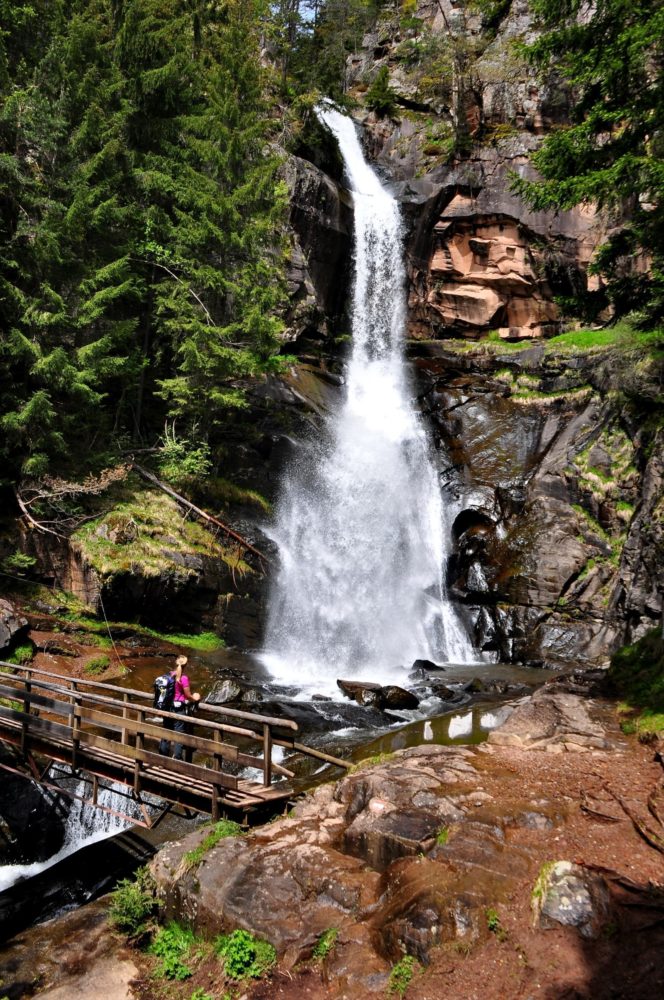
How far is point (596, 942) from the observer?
14.2ft

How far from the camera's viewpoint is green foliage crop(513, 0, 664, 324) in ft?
30.5

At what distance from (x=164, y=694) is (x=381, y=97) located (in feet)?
129

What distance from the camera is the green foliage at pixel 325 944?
4945mm

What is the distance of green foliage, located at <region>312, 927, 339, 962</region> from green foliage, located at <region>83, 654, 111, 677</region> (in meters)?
10.2

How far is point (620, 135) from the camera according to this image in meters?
10.1

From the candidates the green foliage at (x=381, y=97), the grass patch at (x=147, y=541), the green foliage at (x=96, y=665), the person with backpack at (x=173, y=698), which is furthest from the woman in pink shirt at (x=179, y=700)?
the green foliage at (x=381, y=97)

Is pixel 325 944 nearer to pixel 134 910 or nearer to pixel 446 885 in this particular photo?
pixel 446 885

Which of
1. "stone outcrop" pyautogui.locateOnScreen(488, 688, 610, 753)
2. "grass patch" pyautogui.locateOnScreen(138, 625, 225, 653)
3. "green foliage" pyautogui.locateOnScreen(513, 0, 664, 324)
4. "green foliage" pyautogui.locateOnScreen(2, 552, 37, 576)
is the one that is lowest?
"grass patch" pyautogui.locateOnScreen(138, 625, 225, 653)

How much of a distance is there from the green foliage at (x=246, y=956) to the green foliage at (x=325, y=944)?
1.26 feet

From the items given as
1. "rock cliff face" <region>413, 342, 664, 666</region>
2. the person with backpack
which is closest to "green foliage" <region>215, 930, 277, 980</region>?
the person with backpack

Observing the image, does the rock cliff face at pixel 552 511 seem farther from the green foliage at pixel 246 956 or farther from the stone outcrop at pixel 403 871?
the green foliage at pixel 246 956

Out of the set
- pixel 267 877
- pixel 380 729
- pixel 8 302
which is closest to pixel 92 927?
pixel 267 877

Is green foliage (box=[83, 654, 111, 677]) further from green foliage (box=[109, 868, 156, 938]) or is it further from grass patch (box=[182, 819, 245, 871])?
green foliage (box=[109, 868, 156, 938])

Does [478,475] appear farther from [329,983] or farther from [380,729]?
[329,983]
